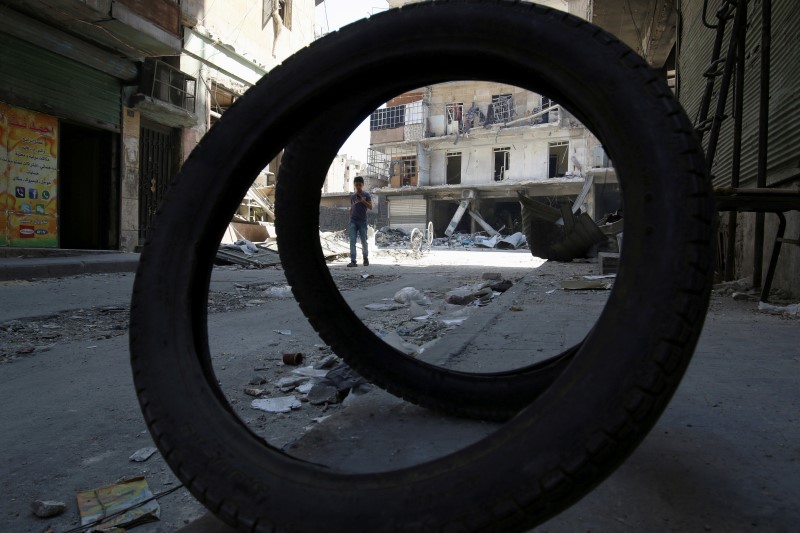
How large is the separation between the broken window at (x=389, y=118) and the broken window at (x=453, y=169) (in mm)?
3883

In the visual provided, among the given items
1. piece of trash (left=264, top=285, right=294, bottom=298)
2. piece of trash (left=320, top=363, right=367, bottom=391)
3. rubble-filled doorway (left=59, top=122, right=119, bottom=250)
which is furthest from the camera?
rubble-filled doorway (left=59, top=122, right=119, bottom=250)

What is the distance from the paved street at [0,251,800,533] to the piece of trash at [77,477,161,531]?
0.10 ft

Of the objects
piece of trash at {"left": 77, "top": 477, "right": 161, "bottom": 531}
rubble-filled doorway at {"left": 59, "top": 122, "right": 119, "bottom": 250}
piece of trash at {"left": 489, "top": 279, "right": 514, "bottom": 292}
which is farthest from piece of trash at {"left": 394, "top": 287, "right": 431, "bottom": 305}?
rubble-filled doorway at {"left": 59, "top": 122, "right": 119, "bottom": 250}

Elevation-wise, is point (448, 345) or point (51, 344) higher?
point (448, 345)

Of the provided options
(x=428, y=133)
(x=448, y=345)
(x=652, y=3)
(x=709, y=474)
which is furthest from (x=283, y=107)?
(x=428, y=133)

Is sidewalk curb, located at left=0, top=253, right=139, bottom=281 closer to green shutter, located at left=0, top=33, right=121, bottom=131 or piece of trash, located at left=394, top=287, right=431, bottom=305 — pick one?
green shutter, located at left=0, top=33, right=121, bottom=131

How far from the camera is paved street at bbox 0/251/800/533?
3.91 ft

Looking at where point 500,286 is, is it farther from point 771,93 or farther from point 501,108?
point 501,108

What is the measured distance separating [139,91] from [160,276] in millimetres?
12808

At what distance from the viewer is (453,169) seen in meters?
34.8

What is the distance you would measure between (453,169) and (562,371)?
3459 centimetres

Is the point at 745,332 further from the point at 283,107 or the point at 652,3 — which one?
the point at 652,3

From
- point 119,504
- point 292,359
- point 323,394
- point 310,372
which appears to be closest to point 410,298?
point 292,359

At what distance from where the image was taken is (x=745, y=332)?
3.18 m
